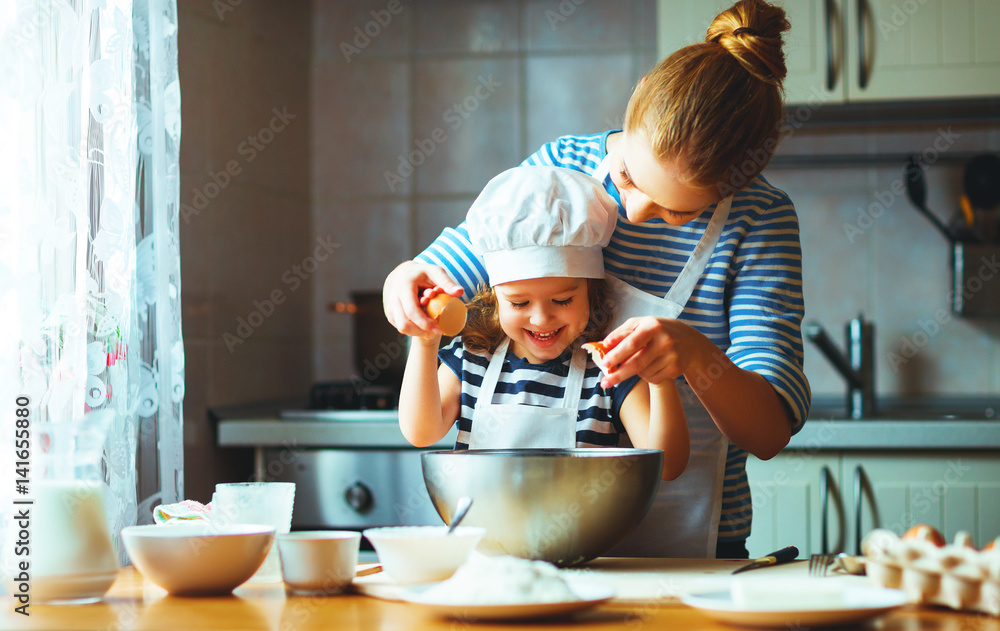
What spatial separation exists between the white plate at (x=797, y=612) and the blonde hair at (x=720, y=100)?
19.8 inches

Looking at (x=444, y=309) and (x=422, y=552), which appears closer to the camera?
(x=422, y=552)

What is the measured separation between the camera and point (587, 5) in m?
2.57

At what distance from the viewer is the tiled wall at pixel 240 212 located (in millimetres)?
2045

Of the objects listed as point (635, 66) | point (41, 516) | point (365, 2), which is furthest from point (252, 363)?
point (41, 516)

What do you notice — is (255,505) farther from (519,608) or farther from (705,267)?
(705,267)

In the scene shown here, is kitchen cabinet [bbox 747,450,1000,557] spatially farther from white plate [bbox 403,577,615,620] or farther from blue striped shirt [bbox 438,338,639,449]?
white plate [bbox 403,577,615,620]

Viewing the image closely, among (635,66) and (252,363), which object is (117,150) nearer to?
(252,363)

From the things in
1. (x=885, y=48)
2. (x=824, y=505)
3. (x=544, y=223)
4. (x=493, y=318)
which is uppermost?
(x=885, y=48)

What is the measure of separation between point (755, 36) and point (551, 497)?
0.58 metres

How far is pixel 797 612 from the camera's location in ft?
2.20

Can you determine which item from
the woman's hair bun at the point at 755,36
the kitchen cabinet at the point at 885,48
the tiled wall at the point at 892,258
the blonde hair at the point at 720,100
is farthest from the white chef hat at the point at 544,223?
the tiled wall at the point at 892,258

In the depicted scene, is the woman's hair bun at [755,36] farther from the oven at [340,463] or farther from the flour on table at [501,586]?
the oven at [340,463]

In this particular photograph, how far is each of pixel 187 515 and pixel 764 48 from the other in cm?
80

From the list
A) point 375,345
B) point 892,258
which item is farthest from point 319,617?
point 892,258
